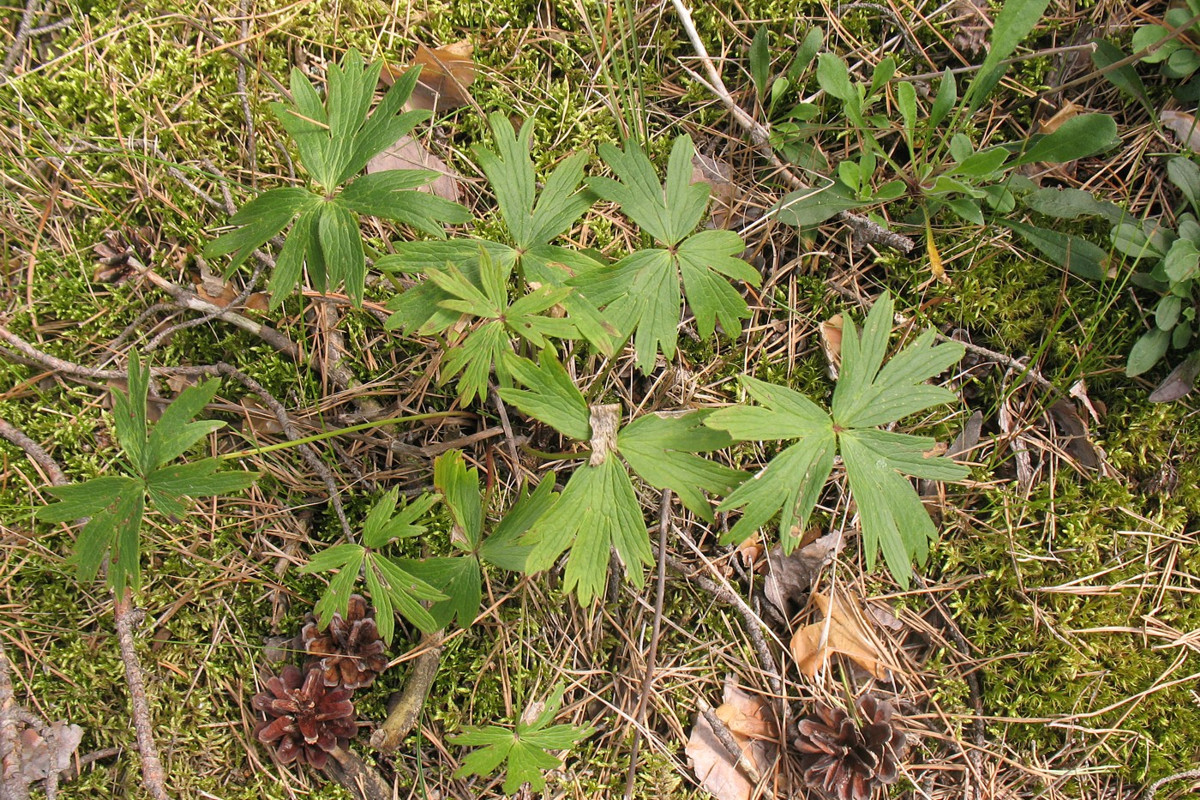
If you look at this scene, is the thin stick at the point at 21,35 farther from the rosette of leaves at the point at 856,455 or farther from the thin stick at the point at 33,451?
the rosette of leaves at the point at 856,455

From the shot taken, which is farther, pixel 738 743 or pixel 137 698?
pixel 738 743

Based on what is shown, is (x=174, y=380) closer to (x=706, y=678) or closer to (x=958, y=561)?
(x=706, y=678)

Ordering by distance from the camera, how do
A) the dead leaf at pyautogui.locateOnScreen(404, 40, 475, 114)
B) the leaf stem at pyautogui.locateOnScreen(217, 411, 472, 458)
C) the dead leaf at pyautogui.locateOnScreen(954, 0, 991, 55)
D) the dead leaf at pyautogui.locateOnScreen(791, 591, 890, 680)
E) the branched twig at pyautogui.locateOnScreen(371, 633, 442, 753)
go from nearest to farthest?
the leaf stem at pyautogui.locateOnScreen(217, 411, 472, 458) < the branched twig at pyautogui.locateOnScreen(371, 633, 442, 753) < the dead leaf at pyautogui.locateOnScreen(791, 591, 890, 680) < the dead leaf at pyautogui.locateOnScreen(404, 40, 475, 114) < the dead leaf at pyautogui.locateOnScreen(954, 0, 991, 55)

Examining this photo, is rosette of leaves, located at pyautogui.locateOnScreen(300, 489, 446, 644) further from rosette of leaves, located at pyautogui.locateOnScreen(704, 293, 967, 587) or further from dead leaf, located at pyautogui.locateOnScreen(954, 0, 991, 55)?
dead leaf, located at pyautogui.locateOnScreen(954, 0, 991, 55)

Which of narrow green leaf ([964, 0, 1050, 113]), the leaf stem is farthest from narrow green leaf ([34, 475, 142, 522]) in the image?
narrow green leaf ([964, 0, 1050, 113])

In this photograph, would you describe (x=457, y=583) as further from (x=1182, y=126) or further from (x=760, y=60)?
(x=1182, y=126)

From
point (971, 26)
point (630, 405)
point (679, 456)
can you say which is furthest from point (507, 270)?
point (971, 26)

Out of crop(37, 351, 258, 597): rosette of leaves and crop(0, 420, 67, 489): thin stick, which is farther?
crop(0, 420, 67, 489): thin stick

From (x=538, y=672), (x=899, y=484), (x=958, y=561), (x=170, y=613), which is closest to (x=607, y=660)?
(x=538, y=672)
